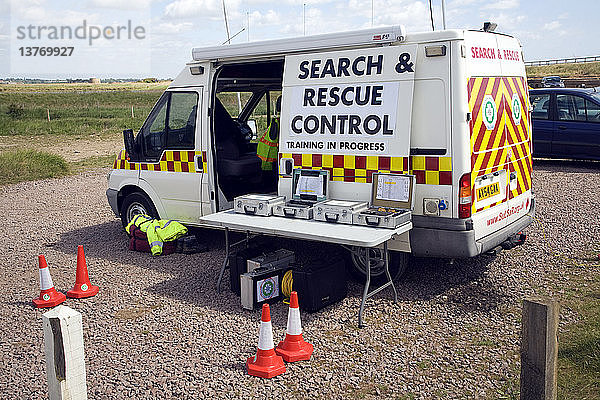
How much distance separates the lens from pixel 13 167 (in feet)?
50.3

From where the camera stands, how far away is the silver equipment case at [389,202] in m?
5.52

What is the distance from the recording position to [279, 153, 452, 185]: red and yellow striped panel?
556cm

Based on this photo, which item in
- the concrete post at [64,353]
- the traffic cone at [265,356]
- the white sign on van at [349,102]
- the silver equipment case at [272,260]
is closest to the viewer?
the concrete post at [64,353]

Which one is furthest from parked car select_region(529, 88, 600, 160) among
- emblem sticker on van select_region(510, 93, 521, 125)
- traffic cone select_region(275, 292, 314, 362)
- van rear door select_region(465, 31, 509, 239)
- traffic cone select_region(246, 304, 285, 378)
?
traffic cone select_region(246, 304, 285, 378)

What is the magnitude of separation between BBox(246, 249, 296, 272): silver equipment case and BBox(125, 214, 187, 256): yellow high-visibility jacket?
175 centimetres

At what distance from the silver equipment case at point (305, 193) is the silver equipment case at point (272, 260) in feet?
1.44

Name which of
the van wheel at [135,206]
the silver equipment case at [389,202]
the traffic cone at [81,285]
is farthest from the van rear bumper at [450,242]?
the van wheel at [135,206]

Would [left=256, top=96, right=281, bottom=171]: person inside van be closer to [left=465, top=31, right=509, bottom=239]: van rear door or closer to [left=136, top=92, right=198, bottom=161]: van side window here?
[left=136, top=92, right=198, bottom=161]: van side window

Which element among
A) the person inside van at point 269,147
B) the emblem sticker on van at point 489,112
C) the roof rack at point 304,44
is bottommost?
the person inside van at point 269,147

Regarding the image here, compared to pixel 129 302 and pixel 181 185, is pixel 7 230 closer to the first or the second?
pixel 181 185

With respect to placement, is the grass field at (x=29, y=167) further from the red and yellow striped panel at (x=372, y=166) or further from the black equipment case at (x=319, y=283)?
the black equipment case at (x=319, y=283)

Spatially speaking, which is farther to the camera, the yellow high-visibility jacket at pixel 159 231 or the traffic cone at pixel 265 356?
the yellow high-visibility jacket at pixel 159 231

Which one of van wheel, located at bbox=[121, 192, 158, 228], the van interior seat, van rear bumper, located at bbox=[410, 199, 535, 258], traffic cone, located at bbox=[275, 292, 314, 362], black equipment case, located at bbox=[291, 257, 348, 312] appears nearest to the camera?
traffic cone, located at bbox=[275, 292, 314, 362]

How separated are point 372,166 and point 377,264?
102 cm
